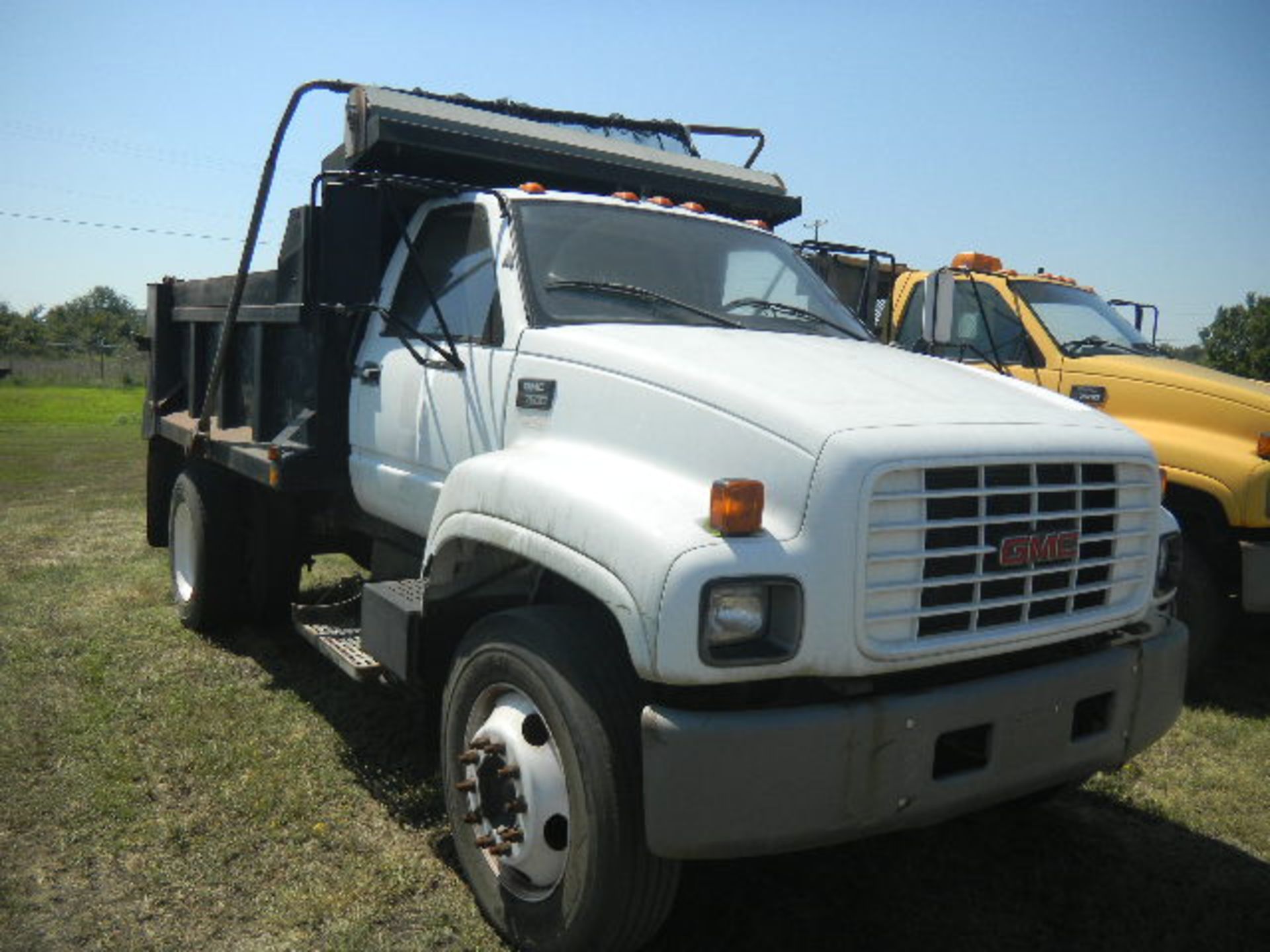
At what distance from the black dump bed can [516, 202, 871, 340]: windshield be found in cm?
67

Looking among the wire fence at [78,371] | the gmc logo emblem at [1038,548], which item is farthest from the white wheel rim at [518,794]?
the wire fence at [78,371]

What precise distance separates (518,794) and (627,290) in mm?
1854

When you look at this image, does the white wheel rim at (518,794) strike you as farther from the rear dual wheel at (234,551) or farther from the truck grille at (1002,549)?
the rear dual wheel at (234,551)

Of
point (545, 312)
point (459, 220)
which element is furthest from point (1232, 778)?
point (459, 220)

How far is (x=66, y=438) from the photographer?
70.1 feet

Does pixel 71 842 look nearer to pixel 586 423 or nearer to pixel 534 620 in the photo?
pixel 534 620

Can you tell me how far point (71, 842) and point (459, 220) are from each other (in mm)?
2761

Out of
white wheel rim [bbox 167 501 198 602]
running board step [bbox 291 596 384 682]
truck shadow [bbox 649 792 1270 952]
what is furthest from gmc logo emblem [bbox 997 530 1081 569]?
white wheel rim [bbox 167 501 198 602]

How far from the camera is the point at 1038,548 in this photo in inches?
117

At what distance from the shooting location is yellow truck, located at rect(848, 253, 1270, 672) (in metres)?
5.71

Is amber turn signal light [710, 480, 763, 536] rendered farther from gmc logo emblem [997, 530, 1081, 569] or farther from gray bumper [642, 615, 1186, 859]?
gmc logo emblem [997, 530, 1081, 569]

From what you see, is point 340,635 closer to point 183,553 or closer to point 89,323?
point 183,553

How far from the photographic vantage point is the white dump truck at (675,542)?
2.63 meters

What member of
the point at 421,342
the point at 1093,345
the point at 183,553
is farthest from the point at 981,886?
the point at 183,553
